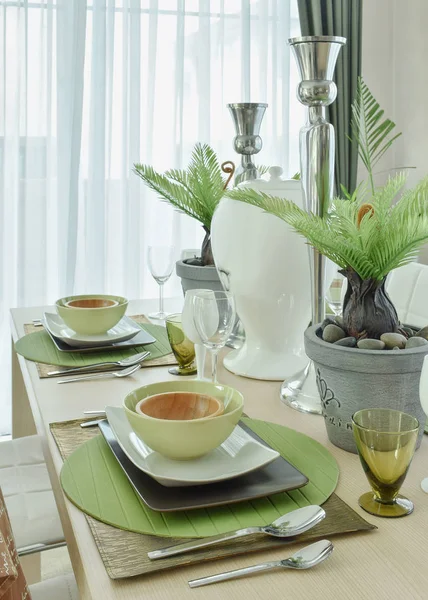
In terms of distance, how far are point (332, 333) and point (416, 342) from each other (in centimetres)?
11

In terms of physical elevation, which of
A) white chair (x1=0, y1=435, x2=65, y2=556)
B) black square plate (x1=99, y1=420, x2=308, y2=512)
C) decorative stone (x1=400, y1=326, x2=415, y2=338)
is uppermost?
decorative stone (x1=400, y1=326, x2=415, y2=338)

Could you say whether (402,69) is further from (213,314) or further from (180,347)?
(213,314)

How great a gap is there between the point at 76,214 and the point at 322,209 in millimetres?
2095

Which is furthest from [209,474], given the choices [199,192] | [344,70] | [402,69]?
[402,69]

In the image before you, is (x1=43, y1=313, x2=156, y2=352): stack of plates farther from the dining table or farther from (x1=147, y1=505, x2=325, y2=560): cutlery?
(x1=147, y1=505, x2=325, y2=560): cutlery

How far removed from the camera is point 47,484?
144 cm

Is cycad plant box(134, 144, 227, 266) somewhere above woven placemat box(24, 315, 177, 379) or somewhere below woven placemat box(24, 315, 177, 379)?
above

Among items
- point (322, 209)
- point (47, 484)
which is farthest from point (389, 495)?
point (47, 484)

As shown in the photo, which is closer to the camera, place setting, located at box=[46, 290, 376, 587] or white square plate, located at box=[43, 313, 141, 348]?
place setting, located at box=[46, 290, 376, 587]

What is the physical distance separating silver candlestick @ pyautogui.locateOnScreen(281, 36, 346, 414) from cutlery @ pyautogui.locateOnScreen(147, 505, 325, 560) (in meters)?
0.36

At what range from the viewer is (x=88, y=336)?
4.70 ft

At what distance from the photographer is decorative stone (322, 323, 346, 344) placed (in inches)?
37.4

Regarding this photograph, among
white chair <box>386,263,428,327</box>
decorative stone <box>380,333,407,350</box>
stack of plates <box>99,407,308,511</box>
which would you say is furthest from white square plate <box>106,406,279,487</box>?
white chair <box>386,263,428,327</box>

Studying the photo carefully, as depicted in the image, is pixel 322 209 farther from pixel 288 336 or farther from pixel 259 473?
pixel 259 473
